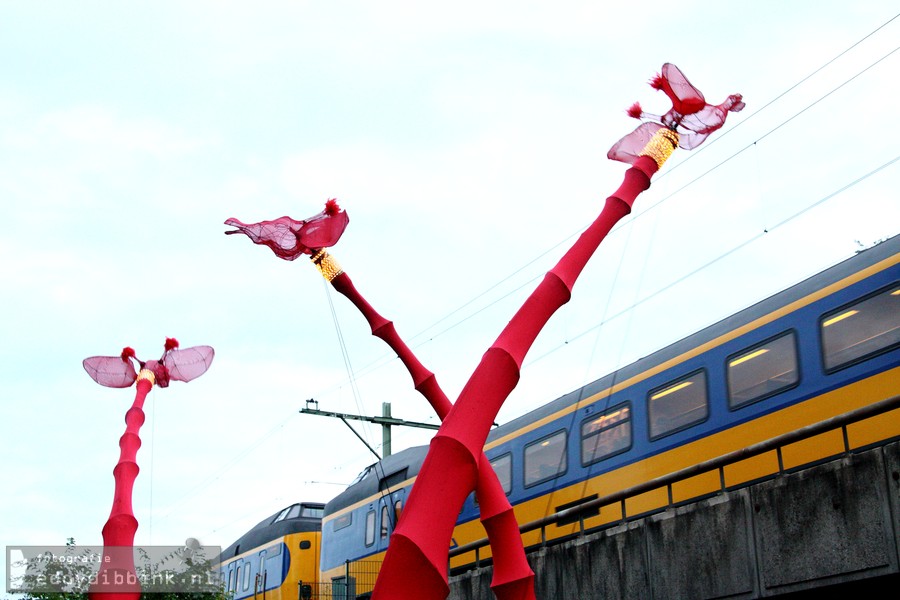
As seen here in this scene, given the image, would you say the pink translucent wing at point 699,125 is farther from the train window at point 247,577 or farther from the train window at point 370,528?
the train window at point 247,577

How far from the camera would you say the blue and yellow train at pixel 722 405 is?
1208 centimetres

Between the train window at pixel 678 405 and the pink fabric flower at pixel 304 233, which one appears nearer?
the pink fabric flower at pixel 304 233

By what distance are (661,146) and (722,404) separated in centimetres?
635

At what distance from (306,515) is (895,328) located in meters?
22.0

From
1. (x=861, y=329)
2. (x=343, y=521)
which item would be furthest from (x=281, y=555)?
(x=861, y=329)

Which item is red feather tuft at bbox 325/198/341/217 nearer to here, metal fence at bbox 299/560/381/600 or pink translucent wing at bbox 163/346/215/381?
pink translucent wing at bbox 163/346/215/381

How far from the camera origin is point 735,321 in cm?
1448

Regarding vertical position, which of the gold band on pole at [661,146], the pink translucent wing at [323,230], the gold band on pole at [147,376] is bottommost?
the gold band on pole at [147,376]

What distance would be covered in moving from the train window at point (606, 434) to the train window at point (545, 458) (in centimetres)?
64

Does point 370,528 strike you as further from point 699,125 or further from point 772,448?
point 699,125

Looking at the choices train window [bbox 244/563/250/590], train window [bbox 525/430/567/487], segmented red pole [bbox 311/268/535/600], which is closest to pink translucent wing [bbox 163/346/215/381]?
segmented red pole [bbox 311/268/535/600]

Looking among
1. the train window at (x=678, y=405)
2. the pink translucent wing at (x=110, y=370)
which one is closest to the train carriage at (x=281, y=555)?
the train window at (x=678, y=405)

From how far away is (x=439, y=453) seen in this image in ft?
21.5

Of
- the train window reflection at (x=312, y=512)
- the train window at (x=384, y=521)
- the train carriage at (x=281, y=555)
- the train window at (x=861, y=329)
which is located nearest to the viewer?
the train window at (x=861, y=329)
